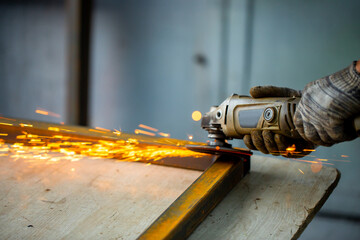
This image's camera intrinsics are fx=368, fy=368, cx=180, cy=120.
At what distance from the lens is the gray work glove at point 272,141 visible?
4.74ft

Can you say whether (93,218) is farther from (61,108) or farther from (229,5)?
(61,108)

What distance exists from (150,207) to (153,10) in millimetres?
2761

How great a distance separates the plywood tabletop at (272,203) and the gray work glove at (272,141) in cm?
11

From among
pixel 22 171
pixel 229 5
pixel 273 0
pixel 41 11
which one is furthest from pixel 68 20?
pixel 22 171

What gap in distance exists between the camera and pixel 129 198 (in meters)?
1.40

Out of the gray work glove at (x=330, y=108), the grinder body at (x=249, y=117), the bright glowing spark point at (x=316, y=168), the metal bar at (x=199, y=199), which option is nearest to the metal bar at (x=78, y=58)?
the grinder body at (x=249, y=117)

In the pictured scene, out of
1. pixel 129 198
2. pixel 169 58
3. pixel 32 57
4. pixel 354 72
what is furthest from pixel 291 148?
pixel 32 57

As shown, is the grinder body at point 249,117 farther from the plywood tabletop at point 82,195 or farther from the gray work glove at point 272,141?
the plywood tabletop at point 82,195

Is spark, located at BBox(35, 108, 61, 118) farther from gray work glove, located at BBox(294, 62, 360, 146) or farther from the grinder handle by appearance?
the grinder handle

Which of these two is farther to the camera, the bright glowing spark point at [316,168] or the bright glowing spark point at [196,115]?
the bright glowing spark point at [196,115]

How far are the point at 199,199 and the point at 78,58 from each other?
3055 mm

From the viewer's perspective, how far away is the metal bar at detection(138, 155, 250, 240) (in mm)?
1127

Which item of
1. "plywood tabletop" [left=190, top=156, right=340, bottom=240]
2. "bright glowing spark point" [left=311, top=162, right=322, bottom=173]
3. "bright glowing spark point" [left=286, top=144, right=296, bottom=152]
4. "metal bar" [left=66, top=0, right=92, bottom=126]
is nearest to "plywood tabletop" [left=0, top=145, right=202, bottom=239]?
"plywood tabletop" [left=190, top=156, right=340, bottom=240]

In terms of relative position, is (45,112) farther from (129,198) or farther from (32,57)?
(129,198)
